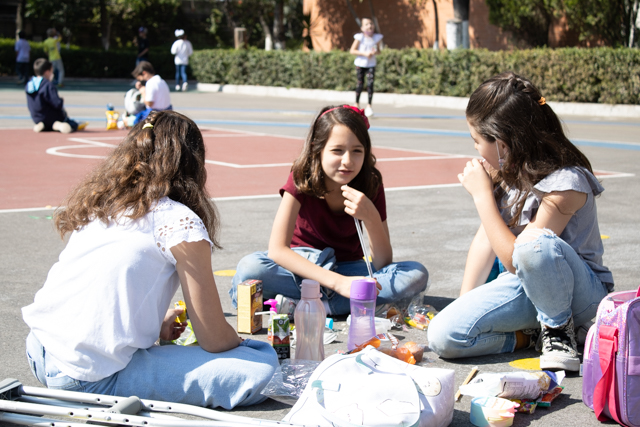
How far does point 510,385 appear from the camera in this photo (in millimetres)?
2816

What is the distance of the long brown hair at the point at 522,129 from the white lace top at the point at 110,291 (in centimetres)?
148

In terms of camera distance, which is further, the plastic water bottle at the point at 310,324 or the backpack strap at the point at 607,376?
the plastic water bottle at the point at 310,324

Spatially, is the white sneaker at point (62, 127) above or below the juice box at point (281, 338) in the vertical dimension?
above

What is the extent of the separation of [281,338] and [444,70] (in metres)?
19.4

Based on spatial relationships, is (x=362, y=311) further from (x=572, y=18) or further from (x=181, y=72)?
(x=181, y=72)

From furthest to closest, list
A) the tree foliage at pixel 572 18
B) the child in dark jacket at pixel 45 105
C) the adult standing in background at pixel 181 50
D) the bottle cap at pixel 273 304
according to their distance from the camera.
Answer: the adult standing in background at pixel 181 50 → the tree foliage at pixel 572 18 → the child in dark jacket at pixel 45 105 → the bottle cap at pixel 273 304

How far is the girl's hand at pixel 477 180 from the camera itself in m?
3.44

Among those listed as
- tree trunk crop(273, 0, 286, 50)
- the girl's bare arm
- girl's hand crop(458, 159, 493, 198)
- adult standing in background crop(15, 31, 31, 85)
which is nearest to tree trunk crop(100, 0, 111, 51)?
adult standing in background crop(15, 31, 31, 85)

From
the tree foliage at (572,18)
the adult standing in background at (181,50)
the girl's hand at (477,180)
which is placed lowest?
the girl's hand at (477,180)

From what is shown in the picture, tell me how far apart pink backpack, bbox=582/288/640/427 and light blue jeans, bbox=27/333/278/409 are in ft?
4.05

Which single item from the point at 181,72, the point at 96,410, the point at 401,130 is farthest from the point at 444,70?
the point at 96,410

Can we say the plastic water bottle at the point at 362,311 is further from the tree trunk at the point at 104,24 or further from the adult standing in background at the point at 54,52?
the tree trunk at the point at 104,24

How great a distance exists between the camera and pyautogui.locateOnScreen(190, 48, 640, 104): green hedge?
59.3 ft

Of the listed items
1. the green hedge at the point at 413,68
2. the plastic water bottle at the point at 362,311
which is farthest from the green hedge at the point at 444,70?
the plastic water bottle at the point at 362,311
